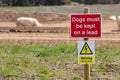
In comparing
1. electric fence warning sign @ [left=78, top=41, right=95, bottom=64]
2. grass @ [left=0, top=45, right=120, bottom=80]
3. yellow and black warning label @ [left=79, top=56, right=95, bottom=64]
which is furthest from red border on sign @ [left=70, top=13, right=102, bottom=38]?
grass @ [left=0, top=45, right=120, bottom=80]

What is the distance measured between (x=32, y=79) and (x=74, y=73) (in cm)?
156

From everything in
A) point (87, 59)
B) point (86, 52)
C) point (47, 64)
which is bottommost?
point (47, 64)

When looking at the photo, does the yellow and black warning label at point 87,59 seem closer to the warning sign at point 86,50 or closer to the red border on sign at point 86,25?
the warning sign at point 86,50

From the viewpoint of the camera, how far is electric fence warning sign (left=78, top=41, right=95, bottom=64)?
7648 mm

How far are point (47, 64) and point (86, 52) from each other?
19.1 feet

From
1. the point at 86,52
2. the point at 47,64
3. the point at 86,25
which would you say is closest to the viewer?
the point at 86,25

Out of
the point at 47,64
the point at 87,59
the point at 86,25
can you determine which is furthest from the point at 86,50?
the point at 47,64

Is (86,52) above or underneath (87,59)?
above

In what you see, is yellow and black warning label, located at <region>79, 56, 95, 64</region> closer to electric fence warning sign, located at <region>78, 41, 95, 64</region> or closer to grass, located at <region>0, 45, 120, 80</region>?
electric fence warning sign, located at <region>78, 41, 95, 64</region>

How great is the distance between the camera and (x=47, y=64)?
13414 mm

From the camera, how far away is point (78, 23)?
7.48 metres

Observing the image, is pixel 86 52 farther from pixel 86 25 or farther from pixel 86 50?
pixel 86 25

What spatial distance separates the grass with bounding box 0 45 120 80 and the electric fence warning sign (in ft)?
10.9

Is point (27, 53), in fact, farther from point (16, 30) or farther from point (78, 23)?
point (16, 30)
